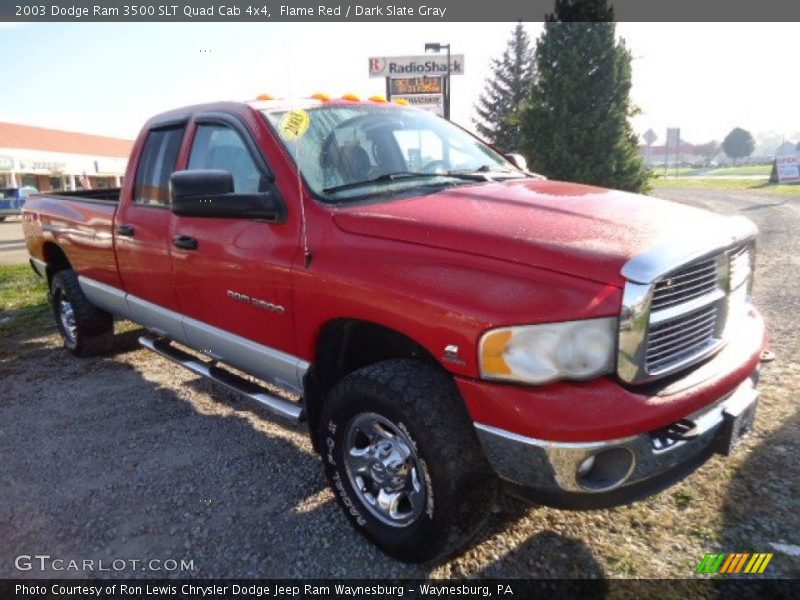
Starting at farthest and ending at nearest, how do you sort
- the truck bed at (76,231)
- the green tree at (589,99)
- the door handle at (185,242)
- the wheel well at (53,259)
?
1. the green tree at (589,99)
2. the wheel well at (53,259)
3. the truck bed at (76,231)
4. the door handle at (185,242)

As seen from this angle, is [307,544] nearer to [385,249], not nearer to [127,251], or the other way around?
[385,249]

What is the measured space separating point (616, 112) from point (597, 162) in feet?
4.51

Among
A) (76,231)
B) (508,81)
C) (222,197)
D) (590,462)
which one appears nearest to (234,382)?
(222,197)

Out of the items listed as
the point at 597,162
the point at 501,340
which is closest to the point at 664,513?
the point at 501,340

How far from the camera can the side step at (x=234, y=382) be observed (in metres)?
2.94

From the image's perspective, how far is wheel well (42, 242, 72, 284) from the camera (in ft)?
18.3

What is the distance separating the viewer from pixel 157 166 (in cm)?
398

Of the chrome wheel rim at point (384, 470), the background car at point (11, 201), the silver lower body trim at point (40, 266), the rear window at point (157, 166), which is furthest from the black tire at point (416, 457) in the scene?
the background car at point (11, 201)

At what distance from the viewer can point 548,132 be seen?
15.4m

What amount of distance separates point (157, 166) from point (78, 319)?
2.00 meters

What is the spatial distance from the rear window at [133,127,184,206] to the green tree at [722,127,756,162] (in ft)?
381

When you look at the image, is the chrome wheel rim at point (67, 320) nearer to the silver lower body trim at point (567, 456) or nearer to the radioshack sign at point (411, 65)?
the silver lower body trim at point (567, 456)

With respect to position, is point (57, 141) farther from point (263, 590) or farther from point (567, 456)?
point (567, 456)

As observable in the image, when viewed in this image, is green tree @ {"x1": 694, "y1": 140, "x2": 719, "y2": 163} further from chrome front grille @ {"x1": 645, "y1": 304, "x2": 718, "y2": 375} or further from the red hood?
chrome front grille @ {"x1": 645, "y1": 304, "x2": 718, "y2": 375}
